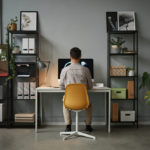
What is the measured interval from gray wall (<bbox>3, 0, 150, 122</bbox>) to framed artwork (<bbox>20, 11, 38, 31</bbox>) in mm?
114

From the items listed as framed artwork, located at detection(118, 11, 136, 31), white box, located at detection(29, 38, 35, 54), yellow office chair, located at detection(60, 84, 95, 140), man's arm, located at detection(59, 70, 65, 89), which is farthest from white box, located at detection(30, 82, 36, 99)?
framed artwork, located at detection(118, 11, 136, 31)

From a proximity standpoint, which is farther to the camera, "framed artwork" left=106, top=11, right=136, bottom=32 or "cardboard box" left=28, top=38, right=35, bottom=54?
"framed artwork" left=106, top=11, right=136, bottom=32

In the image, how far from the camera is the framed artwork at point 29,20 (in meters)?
4.27

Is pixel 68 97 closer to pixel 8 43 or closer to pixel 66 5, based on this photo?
pixel 8 43

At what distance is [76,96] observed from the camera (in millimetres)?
3205

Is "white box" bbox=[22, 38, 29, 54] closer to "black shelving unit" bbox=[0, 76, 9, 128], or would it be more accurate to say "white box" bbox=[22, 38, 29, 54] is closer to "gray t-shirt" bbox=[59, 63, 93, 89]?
"black shelving unit" bbox=[0, 76, 9, 128]

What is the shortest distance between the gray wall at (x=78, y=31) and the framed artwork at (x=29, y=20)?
114 millimetres

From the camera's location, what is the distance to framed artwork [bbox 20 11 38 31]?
427cm

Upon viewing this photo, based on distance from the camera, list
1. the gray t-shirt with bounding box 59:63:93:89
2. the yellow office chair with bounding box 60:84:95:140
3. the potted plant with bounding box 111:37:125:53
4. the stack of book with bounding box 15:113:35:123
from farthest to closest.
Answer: the potted plant with bounding box 111:37:125:53
the stack of book with bounding box 15:113:35:123
the gray t-shirt with bounding box 59:63:93:89
the yellow office chair with bounding box 60:84:95:140

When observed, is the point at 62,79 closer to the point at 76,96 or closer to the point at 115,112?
the point at 76,96

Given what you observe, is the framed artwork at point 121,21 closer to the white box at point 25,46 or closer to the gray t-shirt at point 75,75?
the gray t-shirt at point 75,75

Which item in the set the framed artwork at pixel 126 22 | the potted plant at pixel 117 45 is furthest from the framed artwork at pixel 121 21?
the potted plant at pixel 117 45

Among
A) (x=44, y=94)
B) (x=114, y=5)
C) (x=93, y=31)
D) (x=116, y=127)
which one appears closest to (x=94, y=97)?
(x=116, y=127)

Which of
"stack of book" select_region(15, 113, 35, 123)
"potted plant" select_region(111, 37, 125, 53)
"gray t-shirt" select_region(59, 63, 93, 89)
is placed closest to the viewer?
"gray t-shirt" select_region(59, 63, 93, 89)
